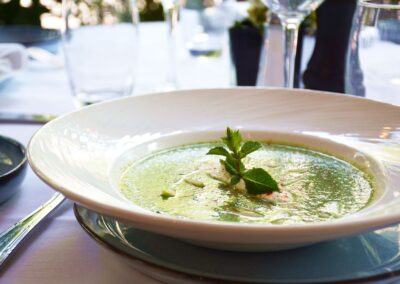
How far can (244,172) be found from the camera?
84 cm

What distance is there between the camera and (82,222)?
723mm

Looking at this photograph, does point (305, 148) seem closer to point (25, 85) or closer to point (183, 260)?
point (183, 260)

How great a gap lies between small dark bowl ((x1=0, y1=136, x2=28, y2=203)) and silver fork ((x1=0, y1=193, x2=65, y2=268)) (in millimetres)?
67

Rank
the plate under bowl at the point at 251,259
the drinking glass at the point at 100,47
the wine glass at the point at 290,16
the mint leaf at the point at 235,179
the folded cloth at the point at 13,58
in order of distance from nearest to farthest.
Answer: the plate under bowl at the point at 251,259 → the mint leaf at the point at 235,179 → the wine glass at the point at 290,16 → the drinking glass at the point at 100,47 → the folded cloth at the point at 13,58

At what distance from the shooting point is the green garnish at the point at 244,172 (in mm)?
804

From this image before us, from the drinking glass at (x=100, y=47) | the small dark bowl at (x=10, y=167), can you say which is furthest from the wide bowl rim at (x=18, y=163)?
the drinking glass at (x=100, y=47)

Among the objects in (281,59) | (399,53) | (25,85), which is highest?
(399,53)

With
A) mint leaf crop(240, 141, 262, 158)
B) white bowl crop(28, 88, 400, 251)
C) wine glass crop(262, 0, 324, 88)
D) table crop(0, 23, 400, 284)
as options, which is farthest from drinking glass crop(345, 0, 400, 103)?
table crop(0, 23, 400, 284)

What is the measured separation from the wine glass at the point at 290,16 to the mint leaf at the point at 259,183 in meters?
0.64

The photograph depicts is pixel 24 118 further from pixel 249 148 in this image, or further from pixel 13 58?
pixel 249 148

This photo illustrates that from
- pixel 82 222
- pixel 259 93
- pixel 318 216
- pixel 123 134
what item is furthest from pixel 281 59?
pixel 82 222

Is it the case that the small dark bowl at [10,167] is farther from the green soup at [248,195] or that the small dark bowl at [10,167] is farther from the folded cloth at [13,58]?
the folded cloth at [13,58]

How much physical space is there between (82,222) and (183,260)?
0.46ft

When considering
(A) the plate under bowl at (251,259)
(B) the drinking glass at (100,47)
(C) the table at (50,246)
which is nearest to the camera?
(A) the plate under bowl at (251,259)
